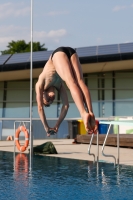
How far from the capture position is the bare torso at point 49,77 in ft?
23.7

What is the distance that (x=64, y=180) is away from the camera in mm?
9844

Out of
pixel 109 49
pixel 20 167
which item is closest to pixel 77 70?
pixel 20 167

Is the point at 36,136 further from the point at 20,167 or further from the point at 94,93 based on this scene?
the point at 20,167

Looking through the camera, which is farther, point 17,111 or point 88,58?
point 17,111

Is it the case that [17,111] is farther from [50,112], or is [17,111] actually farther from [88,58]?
[88,58]

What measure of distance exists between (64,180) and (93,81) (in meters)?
20.5

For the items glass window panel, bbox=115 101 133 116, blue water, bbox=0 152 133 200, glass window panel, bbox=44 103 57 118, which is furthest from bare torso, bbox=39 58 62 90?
glass window panel, bbox=115 101 133 116

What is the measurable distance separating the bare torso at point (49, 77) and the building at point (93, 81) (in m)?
18.6

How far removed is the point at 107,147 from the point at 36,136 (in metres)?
6.06

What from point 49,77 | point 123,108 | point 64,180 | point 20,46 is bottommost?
point 64,180

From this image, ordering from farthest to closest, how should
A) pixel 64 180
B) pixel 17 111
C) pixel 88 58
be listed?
pixel 17 111 < pixel 88 58 < pixel 64 180

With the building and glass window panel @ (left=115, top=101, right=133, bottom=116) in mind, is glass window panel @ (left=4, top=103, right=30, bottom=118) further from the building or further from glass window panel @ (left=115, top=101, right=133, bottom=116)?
glass window panel @ (left=115, top=101, right=133, bottom=116)

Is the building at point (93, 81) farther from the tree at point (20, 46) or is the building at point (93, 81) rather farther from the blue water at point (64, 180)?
the tree at point (20, 46)

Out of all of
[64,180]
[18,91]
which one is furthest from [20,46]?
[64,180]
